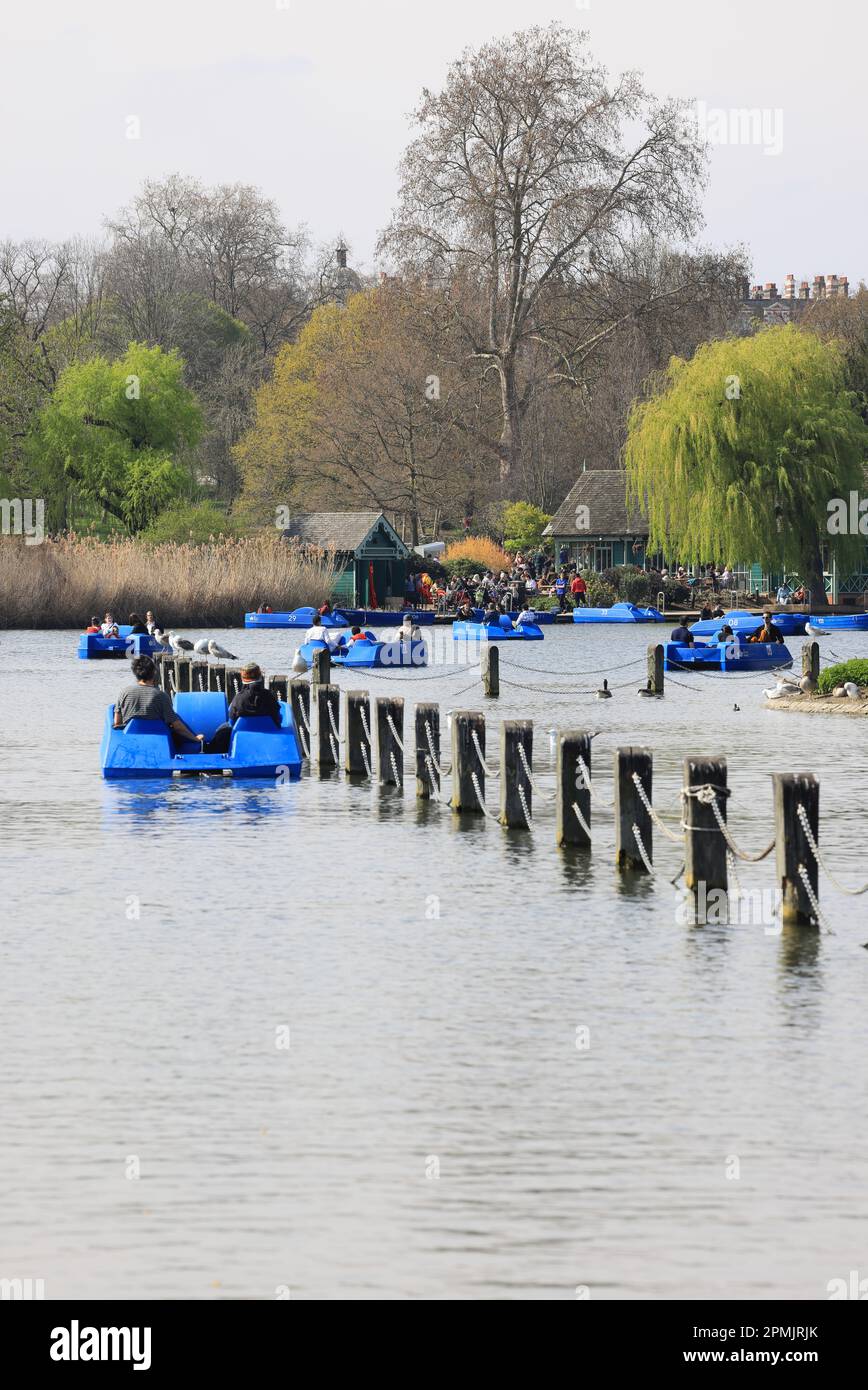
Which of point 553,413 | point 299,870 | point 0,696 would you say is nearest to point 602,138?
point 553,413

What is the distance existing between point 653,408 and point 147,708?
48410 millimetres

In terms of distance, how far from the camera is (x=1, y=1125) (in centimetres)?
1028

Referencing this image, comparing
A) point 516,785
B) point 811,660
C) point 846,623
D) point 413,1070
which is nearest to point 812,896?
point 413,1070

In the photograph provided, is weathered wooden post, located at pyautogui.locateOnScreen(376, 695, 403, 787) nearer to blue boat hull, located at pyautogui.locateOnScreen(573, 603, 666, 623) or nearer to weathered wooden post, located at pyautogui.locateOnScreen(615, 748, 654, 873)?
weathered wooden post, located at pyautogui.locateOnScreen(615, 748, 654, 873)

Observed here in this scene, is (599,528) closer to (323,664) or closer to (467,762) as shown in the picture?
Answer: (323,664)

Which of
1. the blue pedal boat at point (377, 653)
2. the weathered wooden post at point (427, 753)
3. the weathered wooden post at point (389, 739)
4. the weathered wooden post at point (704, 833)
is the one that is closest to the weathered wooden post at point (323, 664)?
the weathered wooden post at point (389, 739)

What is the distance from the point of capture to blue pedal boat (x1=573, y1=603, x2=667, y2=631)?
75.4 meters

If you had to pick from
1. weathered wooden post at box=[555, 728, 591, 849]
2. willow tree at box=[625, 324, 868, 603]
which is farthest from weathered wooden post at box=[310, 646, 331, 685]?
willow tree at box=[625, 324, 868, 603]

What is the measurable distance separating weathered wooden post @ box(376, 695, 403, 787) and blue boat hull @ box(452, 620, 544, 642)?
123 ft

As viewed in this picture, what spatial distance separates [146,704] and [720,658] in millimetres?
25487

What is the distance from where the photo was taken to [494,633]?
63.1 metres

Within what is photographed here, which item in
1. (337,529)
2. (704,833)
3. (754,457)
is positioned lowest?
(704,833)

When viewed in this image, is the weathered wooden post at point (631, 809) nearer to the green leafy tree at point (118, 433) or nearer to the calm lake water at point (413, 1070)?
the calm lake water at point (413, 1070)
